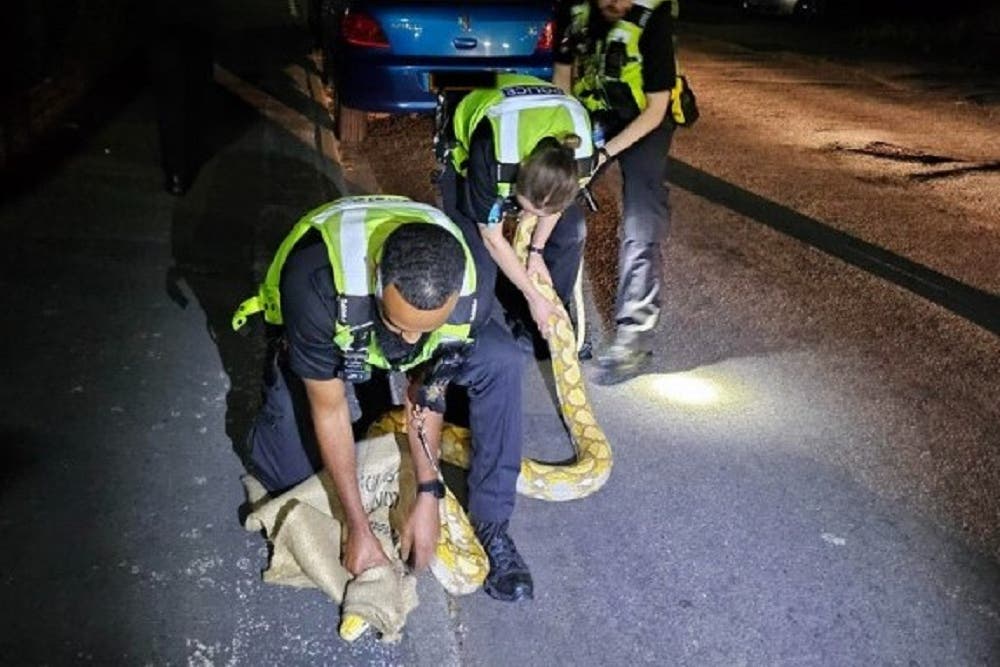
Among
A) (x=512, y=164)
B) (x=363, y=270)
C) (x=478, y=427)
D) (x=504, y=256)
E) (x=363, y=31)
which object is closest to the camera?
(x=363, y=270)

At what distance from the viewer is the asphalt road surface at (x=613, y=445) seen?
2.77m

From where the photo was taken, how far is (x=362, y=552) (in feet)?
8.91

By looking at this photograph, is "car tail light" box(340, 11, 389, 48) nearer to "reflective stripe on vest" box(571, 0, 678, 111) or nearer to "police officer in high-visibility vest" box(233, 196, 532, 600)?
"reflective stripe on vest" box(571, 0, 678, 111)

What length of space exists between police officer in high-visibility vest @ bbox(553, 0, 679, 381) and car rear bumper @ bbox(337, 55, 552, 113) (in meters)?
2.48

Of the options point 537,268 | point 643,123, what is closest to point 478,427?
point 537,268

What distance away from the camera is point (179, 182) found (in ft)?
19.6

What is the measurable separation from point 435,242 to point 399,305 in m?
0.19

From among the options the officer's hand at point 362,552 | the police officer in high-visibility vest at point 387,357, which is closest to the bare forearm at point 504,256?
the police officer in high-visibility vest at point 387,357

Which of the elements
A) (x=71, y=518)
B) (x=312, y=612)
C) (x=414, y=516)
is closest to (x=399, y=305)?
(x=414, y=516)

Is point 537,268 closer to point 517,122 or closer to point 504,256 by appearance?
point 504,256

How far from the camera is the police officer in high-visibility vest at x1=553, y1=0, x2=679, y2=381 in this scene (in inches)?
159

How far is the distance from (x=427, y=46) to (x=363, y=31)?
501 mm

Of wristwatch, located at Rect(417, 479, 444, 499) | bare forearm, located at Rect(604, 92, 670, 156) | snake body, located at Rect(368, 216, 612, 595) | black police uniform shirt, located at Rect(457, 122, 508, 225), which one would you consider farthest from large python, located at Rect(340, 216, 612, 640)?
black police uniform shirt, located at Rect(457, 122, 508, 225)

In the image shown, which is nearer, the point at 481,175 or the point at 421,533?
the point at 421,533
